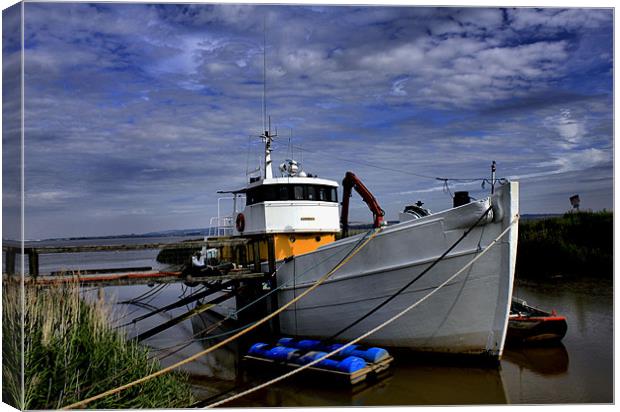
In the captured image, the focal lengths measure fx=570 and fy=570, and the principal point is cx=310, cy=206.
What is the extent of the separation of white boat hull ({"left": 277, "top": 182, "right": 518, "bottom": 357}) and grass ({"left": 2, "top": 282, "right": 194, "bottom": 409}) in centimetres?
366

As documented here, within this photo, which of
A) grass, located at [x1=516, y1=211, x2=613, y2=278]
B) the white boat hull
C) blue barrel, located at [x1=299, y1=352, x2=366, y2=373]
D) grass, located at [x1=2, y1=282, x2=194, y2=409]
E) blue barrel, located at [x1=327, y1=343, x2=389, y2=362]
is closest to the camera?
grass, located at [x1=2, y1=282, x2=194, y2=409]

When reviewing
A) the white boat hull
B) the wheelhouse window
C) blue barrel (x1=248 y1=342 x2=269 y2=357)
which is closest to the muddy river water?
blue barrel (x1=248 y1=342 x2=269 y2=357)

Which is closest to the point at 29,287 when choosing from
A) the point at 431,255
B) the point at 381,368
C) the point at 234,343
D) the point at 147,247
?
the point at 147,247

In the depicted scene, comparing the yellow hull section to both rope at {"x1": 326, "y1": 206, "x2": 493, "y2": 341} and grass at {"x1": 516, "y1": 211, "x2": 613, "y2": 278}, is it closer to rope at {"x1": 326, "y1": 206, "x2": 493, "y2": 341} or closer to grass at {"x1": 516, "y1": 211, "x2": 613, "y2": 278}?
rope at {"x1": 326, "y1": 206, "x2": 493, "y2": 341}

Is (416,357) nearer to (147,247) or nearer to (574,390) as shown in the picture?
(574,390)

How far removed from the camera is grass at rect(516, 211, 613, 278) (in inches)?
648

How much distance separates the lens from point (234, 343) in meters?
12.1

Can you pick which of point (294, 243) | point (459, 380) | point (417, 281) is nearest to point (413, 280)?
point (417, 281)

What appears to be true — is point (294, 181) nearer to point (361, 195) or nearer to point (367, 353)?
point (361, 195)

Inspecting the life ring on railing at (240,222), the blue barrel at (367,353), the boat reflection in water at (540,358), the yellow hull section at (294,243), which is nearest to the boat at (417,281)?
the yellow hull section at (294,243)

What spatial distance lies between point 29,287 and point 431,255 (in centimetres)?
537

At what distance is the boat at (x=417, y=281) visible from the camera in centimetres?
807

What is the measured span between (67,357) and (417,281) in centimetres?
495

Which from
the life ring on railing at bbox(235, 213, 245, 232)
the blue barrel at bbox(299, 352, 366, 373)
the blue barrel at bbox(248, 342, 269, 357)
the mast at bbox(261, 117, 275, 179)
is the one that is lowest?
the blue barrel at bbox(248, 342, 269, 357)
